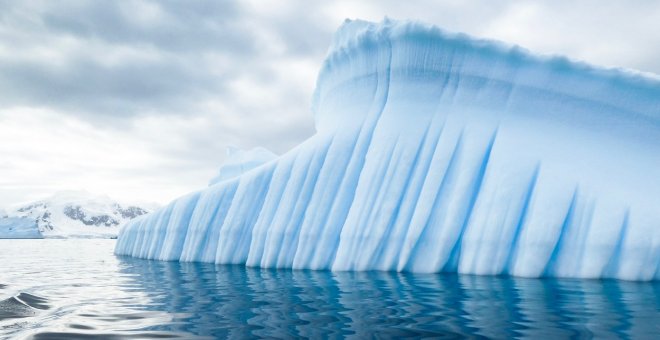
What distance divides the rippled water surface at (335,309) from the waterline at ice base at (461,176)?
4.11 ft

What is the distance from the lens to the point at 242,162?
28.2 metres

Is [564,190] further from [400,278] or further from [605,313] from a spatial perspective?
[605,313]

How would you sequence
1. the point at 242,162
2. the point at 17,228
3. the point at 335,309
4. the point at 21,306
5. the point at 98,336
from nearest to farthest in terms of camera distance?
the point at 98,336, the point at 335,309, the point at 21,306, the point at 242,162, the point at 17,228

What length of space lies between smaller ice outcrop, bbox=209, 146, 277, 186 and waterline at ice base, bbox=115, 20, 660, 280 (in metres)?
10.6

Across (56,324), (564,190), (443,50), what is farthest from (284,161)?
(56,324)

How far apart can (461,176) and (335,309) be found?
22.9ft

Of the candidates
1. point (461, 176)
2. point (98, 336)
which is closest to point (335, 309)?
point (98, 336)

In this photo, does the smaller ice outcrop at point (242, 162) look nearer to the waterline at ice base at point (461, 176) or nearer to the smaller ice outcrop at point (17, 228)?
the waterline at ice base at point (461, 176)

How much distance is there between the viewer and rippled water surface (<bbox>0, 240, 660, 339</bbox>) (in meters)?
5.18

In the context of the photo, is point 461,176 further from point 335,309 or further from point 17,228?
point 17,228

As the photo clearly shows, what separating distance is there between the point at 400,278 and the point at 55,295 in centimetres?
661

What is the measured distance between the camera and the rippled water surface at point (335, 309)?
5176mm

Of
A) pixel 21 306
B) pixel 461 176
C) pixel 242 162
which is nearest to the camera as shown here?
pixel 21 306

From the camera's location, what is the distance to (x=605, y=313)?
6055mm
